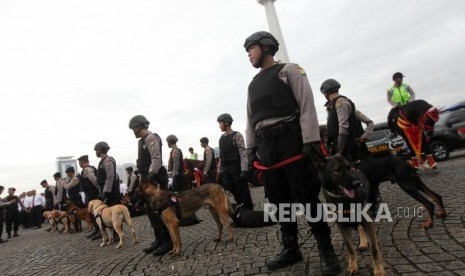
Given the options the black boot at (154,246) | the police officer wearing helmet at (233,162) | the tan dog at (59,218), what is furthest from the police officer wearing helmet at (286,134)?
the tan dog at (59,218)

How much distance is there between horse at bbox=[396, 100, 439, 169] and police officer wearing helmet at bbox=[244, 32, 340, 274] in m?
4.79

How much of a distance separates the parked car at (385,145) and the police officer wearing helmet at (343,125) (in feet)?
28.3

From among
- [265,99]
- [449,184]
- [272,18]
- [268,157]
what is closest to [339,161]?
[268,157]

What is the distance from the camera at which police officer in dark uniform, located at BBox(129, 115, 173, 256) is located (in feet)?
19.4

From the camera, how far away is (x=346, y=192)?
125 inches

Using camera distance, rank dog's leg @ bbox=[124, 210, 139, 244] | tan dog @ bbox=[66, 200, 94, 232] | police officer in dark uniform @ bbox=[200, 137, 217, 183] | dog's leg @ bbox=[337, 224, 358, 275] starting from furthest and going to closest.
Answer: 1. tan dog @ bbox=[66, 200, 94, 232]
2. police officer in dark uniform @ bbox=[200, 137, 217, 183]
3. dog's leg @ bbox=[124, 210, 139, 244]
4. dog's leg @ bbox=[337, 224, 358, 275]

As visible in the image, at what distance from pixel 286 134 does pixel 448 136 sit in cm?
1186

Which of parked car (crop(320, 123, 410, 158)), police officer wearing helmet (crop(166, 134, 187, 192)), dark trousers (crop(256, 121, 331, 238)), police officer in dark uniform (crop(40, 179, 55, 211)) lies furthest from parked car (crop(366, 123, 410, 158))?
police officer in dark uniform (crop(40, 179, 55, 211))

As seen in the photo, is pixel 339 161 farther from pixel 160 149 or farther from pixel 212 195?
pixel 160 149

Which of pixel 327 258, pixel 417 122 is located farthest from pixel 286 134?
pixel 417 122

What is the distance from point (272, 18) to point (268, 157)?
2242cm

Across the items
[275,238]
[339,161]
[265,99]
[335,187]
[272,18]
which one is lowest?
[275,238]

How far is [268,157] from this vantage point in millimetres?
3738

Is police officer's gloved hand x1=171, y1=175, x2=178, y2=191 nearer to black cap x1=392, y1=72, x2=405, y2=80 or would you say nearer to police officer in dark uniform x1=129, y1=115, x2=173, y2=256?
police officer in dark uniform x1=129, y1=115, x2=173, y2=256
